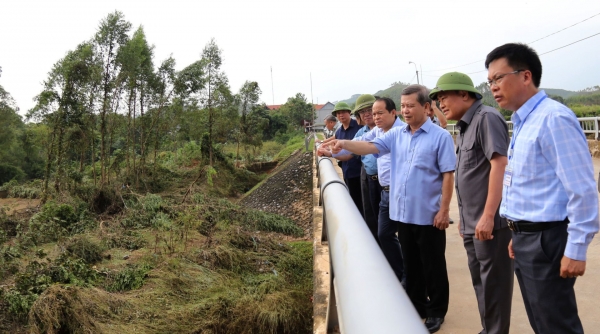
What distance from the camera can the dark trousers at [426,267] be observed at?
8.15 ft

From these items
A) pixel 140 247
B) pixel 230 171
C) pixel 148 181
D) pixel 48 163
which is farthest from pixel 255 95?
pixel 140 247

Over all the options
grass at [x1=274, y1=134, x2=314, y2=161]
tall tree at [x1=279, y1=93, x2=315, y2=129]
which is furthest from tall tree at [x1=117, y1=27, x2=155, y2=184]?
tall tree at [x1=279, y1=93, x2=315, y2=129]

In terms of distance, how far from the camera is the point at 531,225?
1.59m

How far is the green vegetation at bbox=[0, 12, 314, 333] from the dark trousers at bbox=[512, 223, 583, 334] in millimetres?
2943

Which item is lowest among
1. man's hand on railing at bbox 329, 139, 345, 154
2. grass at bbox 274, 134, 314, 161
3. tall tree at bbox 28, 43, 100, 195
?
man's hand on railing at bbox 329, 139, 345, 154

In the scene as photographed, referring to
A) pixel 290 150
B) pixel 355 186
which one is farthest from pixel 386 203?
pixel 290 150

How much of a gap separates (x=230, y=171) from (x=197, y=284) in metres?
13.7

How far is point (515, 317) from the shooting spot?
259 centimetres

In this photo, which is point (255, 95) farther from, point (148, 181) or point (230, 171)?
point (148, 181)

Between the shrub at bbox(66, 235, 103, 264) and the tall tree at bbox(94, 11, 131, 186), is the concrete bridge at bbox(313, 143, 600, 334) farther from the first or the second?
the tall tree at bbox(94, 11, 131, 186)

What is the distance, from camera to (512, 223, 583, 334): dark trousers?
1531 mm

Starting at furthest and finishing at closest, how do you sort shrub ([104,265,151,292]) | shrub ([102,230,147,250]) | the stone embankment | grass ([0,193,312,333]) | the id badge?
the stone embankment
shrub ([102,230,147,250])
shrub ([104,265,151,292])
grass ([0,193,312,333])
the id badge

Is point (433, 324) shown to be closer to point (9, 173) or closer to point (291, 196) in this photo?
point (291, 196)

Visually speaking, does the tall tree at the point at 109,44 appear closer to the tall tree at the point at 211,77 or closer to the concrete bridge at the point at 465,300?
the tall tree at the point at 211,77
